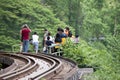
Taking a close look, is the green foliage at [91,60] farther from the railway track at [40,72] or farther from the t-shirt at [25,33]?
the railway track at [40,72]

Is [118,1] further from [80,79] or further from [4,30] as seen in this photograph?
[80,79]

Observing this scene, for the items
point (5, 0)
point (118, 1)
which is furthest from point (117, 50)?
point (118, 1)

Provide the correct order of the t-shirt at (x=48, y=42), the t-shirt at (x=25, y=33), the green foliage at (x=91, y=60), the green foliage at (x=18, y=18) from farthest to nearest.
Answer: the green foliage at (x=18, y=18) < the t-shirt at (x=48, y=42) < the t-shirt at (x=25, y=33) < the green foliage at (x=91, y=60)

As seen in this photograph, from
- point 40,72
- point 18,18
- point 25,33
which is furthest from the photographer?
point 18,18

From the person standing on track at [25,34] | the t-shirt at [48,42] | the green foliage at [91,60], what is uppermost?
the person standing on track at [25,34]

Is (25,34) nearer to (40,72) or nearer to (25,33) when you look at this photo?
(25,33)

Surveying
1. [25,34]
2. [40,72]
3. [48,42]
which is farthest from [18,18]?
[40,72]

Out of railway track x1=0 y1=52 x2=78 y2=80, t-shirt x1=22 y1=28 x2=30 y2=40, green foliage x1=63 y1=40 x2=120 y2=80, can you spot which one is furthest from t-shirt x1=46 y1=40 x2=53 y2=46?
railway track x1=0 y1=52 x2=78 y2=80

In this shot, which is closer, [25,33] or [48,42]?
[25,33]

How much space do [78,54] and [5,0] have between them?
17392mm

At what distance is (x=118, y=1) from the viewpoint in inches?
2235

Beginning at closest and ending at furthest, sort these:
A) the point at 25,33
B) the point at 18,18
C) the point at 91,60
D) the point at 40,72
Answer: the point at 40,72
the point at 91,60
the point at 25,33
the point at 18,18

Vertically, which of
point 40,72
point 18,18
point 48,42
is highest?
point 18,18

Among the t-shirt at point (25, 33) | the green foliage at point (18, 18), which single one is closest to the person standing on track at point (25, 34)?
the t-shirt at point (25, 33)
